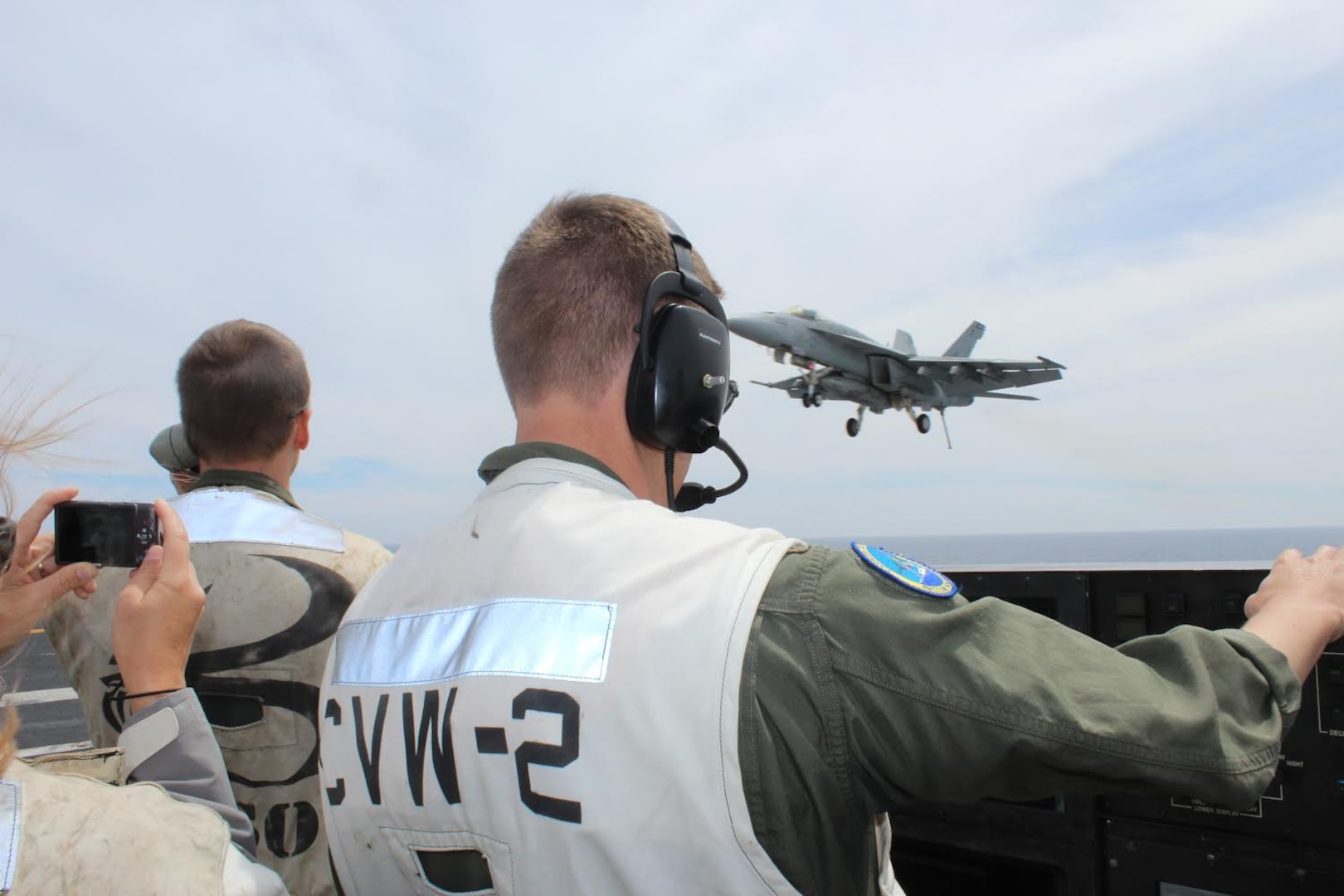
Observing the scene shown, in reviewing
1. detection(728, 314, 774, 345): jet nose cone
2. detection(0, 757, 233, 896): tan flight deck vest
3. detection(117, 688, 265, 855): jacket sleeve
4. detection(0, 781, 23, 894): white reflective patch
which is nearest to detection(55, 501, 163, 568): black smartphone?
detection(117, 688, 265, 855): jacket sleeve

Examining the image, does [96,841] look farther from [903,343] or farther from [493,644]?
[903,343]

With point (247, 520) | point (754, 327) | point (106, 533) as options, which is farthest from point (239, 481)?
point (754, 327)

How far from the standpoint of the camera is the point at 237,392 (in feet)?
8.95

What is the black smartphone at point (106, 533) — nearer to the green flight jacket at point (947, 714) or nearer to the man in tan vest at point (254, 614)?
the man in tan vest at point (254, 614)

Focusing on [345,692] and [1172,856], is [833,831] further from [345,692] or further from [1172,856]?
[1172,856]

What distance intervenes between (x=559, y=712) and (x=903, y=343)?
29208 millimetres

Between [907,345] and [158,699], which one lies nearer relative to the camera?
[158,699]

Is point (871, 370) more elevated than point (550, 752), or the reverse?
point (871, 370)

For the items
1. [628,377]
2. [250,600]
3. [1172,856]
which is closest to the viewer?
[628,377]

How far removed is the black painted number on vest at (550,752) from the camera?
1214 mm

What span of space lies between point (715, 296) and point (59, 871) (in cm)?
139

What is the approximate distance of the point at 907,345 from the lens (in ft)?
96.4

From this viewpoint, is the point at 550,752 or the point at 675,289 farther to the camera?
the point at 675,289

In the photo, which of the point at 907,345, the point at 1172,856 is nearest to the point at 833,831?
the point at 1172,856
